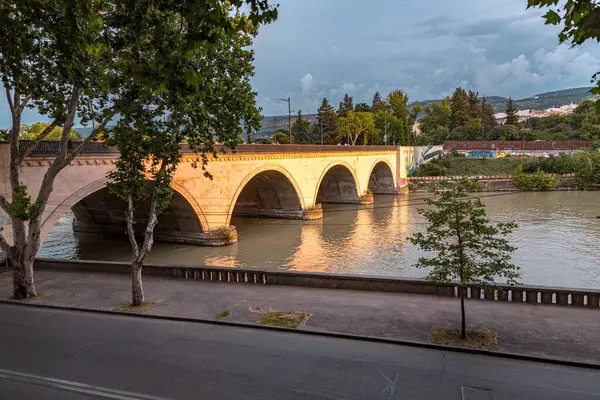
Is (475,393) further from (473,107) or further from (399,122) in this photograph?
(473,107)

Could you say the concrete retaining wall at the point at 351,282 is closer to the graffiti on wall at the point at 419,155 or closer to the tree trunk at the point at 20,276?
the tree trunk at the point at 20,276

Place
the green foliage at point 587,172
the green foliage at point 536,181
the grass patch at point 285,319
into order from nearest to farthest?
the grass patch at point 285,319 → the green foliage at point 587,172 → the green foliage at point 536,181

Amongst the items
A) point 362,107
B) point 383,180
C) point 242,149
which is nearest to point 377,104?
point 362,107

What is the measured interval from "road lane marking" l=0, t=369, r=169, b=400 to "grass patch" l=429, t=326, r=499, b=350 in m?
5.10

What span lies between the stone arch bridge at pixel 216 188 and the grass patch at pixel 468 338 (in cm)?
753

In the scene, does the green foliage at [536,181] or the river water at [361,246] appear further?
the green foliage at [536,181]

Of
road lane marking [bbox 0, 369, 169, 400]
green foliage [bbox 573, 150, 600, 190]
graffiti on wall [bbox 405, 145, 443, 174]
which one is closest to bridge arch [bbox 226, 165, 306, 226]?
road lane marking [bbox 0, 369, 169, 400]

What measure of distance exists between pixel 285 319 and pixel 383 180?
5221cm

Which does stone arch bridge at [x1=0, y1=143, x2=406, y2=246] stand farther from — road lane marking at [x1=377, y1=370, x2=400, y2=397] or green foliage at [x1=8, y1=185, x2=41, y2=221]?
road lane marking at [x1=377, y1=370, x2=400, y2=397]

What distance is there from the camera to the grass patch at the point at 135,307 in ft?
35.9

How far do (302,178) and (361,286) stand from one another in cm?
2485

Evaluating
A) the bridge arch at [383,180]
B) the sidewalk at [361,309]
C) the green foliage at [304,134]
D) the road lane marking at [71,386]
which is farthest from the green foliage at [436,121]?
the road lane marking at [71,386]

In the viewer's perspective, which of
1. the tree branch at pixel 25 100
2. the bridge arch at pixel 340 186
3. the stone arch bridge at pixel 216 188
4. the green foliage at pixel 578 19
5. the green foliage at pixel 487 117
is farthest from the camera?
the green foliage at pixel 487 117

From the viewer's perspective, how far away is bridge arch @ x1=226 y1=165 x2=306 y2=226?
35375 millimetres
